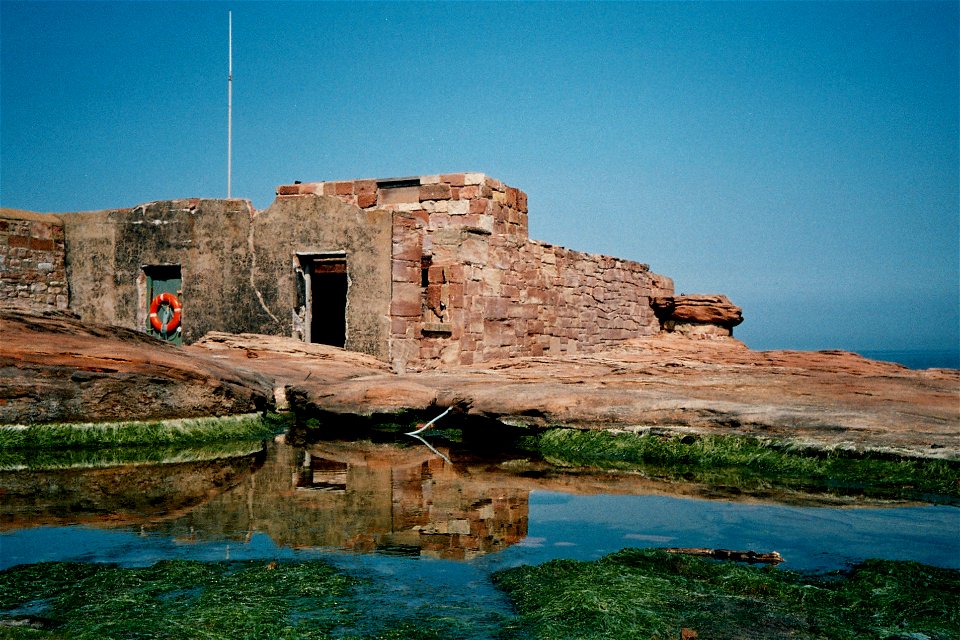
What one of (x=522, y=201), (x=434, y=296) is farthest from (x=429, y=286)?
(x=522, y=201)

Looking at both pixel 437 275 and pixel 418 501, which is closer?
pixel 418 501

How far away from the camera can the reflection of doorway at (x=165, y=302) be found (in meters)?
14.2

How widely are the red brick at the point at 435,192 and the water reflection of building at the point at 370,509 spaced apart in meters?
8.11

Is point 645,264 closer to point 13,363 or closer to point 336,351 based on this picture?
point 336,351

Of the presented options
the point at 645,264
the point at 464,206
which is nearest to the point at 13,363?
the point at 464,206

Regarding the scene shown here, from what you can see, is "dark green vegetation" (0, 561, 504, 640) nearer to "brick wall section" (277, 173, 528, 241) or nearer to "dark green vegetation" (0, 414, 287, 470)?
"dark green vegetation" (0, 414, 287, 470)

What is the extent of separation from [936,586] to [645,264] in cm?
1753

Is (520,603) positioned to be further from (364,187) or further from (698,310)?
(698,310)

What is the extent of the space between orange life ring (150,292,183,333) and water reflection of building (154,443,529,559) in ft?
24.2

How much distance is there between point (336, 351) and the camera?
498 inches

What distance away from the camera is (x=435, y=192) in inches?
595

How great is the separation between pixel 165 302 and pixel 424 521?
1042 cm

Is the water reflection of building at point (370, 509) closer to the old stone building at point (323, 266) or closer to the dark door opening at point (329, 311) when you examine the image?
the old stone building at point (323, 266)

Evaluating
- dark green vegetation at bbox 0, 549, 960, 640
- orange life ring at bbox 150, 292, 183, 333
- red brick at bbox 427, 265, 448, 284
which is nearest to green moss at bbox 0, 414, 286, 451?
dark green vegetation at bbox 0, 549, 960, 640
